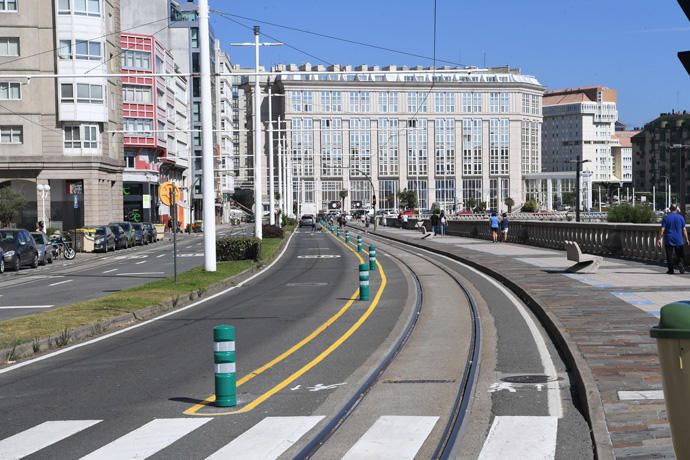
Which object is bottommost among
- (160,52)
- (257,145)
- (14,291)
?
(14,291)

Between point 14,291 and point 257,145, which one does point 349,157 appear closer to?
point 257,145

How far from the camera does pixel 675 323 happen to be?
5402mm

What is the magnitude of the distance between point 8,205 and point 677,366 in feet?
202

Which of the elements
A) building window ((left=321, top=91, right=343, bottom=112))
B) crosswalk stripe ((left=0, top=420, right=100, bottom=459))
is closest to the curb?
crosswalk stripe ((left=0, top=420, right=100, bottom=459))

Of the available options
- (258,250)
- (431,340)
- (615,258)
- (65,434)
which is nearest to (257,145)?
(258,250)

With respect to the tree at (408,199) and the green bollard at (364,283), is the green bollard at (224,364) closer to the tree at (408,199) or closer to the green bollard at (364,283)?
the green bollard at (364,283)

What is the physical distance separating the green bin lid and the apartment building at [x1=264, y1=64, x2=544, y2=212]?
485ft

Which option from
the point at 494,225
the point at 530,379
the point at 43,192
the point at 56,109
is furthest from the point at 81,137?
the point at 530,379

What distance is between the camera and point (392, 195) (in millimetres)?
172500

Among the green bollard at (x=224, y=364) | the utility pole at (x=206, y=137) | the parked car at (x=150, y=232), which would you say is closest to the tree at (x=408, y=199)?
the parked car at (x=150, y=232)

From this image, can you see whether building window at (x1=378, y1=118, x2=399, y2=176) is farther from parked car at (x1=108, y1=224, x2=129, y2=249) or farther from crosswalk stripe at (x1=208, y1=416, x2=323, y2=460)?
crosswalk stripe at (x1=208, y1=416, x2=323, y2=460)

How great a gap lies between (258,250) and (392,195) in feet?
444

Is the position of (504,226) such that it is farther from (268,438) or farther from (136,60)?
(136,60)

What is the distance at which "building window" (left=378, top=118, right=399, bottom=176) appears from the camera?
161250 mm
